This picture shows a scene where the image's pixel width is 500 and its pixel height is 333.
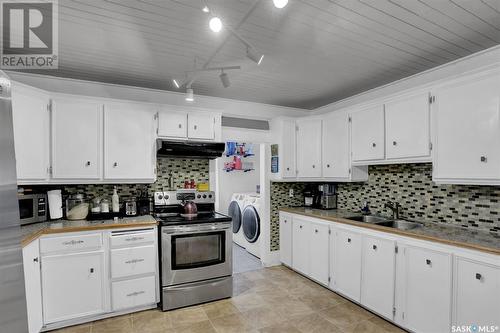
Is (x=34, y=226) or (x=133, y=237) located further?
(x=133, y=237)

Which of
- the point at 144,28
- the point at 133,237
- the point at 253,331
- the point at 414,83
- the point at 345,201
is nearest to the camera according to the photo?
the point at 144,28

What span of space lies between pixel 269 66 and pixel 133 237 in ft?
7.37

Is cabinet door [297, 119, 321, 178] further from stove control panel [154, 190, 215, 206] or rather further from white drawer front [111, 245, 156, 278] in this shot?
white drawer front [111, 245, 156, 278]

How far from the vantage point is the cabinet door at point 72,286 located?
233 centimetres

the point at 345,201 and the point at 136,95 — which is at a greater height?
the point at 136,95

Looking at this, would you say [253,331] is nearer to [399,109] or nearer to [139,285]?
[139,285]

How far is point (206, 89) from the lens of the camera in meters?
3.38

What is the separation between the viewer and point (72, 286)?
2.42m

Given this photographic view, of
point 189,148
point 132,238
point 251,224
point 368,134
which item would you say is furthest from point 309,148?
point 132,238

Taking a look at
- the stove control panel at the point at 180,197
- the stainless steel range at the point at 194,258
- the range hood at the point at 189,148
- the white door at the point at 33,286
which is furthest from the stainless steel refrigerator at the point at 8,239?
the stove control panel at the point at 180,197

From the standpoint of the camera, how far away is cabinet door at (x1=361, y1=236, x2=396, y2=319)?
7.82ft

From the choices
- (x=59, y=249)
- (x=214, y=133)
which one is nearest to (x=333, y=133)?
(x=214, y=133)

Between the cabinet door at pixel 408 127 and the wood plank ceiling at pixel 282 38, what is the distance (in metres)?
0.42

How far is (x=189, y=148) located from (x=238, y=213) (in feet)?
7.47
